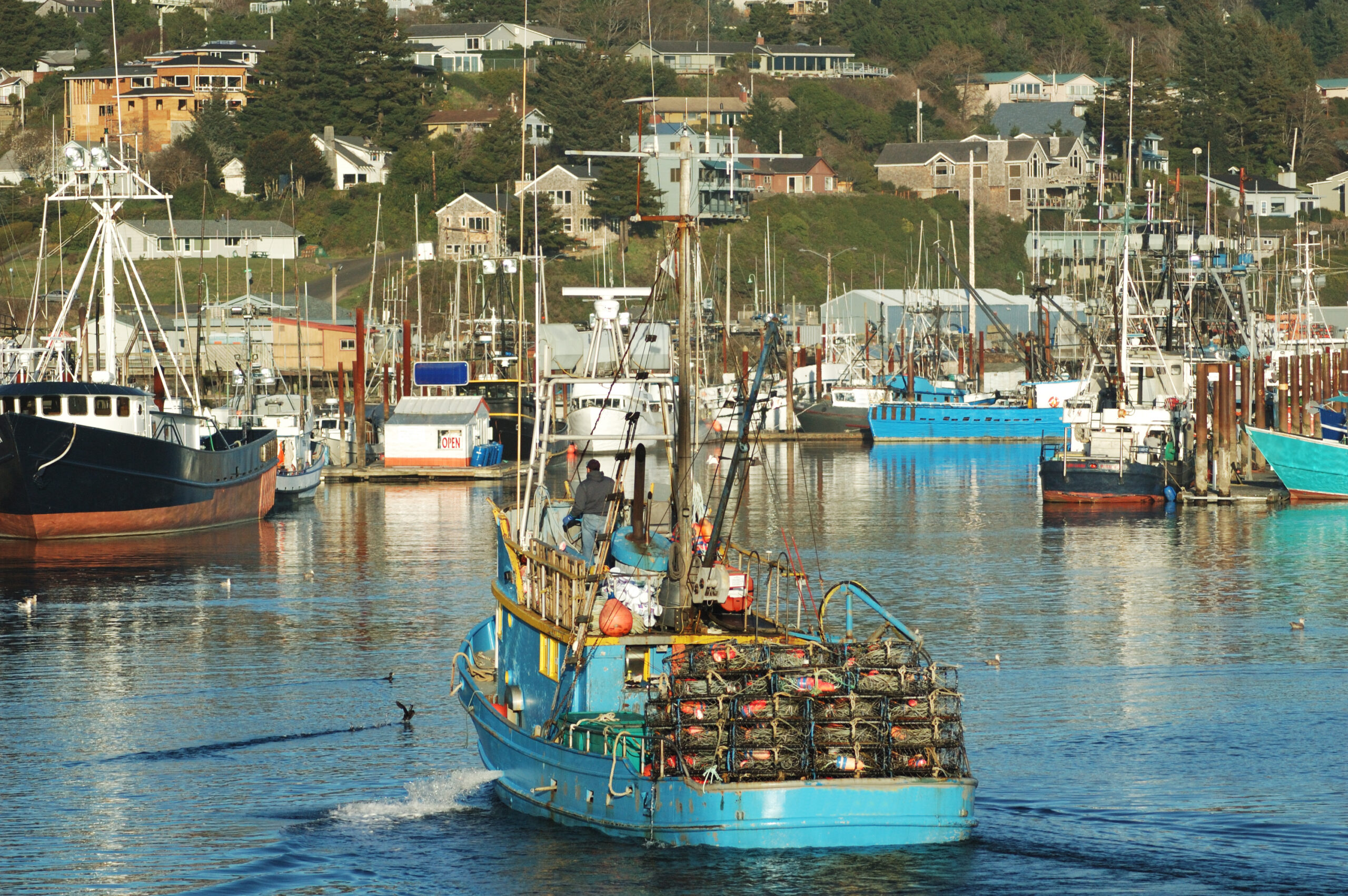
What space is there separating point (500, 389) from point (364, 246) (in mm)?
65552

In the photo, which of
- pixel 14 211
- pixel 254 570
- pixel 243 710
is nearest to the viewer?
pixel 243 710

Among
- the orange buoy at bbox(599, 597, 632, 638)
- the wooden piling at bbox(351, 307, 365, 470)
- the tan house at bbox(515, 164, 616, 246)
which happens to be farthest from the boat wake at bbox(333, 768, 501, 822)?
the tan house at bbox(515, 164, 616, 246)

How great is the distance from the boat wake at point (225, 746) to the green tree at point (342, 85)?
455ft

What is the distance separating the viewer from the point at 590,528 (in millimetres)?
26391

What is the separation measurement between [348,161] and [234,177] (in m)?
11.9

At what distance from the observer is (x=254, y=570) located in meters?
50.6

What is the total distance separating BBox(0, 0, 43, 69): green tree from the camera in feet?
604

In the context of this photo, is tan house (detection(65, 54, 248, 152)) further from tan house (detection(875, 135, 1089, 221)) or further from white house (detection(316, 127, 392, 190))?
tan house (detection(875, 135, 1089, 221))

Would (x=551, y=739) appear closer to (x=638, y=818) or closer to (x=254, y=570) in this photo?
(x=638, y=818)

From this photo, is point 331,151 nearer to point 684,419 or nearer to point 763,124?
point 763,124

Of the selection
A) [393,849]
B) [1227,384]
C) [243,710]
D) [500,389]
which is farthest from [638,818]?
[500,389]

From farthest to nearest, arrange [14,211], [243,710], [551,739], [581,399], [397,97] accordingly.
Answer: [397,97], [14,211], [581,399], [243,710], [551,739]

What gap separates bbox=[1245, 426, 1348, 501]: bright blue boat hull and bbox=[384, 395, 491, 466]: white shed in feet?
114

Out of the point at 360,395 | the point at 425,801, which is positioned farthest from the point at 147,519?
the point at 425,801
